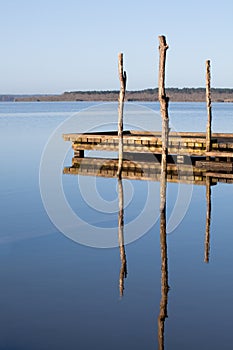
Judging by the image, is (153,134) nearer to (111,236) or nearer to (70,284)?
(111,236)

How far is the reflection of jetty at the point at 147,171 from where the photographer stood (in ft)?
88.2

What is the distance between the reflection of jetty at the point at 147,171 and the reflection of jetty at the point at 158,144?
1.85 ft

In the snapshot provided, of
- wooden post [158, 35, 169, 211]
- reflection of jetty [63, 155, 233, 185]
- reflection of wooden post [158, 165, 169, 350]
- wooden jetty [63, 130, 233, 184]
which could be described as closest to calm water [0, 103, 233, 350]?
reflection of wooden post [158, 165, 169, 350]

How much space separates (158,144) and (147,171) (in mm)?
2016

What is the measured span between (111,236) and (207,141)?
1305 centimetres

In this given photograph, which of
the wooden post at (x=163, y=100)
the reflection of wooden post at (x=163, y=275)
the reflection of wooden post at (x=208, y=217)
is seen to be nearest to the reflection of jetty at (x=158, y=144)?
the reflection of wooden post at (x=208, y=217)

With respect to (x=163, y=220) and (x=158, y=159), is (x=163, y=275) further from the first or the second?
(x=158, y=159)

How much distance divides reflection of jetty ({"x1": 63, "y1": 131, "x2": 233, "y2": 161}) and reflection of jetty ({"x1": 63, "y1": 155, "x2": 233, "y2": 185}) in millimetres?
563

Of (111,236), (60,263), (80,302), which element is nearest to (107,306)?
(80,302)

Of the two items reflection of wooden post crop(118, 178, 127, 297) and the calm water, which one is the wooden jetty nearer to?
reflection of wooden post crop(118, 178, 127, 297)

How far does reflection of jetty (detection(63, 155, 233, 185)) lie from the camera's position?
88.2 ft

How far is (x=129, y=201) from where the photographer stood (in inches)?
883

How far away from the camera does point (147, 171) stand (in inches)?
1164

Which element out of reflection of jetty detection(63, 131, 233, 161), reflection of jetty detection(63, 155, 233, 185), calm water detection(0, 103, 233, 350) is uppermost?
reflection of jetty detection(63, 131, 233, 161)
